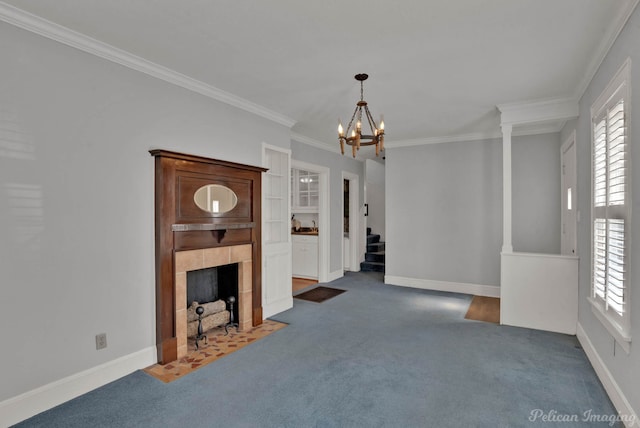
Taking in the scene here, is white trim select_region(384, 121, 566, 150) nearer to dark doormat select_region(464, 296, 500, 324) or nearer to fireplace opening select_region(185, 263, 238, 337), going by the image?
dark doormat select_region(464, 296, 500, 324)

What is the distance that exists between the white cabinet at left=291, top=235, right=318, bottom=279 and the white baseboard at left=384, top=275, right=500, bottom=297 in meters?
1.45

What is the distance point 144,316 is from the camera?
2916 mm

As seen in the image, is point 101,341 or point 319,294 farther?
point 319,294

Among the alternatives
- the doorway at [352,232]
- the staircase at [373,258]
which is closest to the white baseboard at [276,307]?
the doorway at [352,232]

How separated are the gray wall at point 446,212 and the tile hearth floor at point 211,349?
9.79ft

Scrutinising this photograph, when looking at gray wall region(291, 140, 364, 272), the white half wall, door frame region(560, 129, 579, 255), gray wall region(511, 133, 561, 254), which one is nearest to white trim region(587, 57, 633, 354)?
the white half wall

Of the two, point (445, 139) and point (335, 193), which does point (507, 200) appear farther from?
point (335, 193)

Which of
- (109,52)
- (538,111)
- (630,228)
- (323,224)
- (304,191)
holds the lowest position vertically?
(323,224)

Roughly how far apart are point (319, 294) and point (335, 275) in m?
1.18

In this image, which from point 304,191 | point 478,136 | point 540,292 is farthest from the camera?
point 304,191

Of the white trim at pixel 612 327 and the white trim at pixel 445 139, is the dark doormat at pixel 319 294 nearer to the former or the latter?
the white trim at pixel 445 139

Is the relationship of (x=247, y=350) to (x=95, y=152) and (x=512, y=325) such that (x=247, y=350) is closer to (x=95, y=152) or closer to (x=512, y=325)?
(x=95, y=152)

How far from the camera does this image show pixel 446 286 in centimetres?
563

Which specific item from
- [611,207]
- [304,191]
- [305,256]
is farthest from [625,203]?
[304,191]
